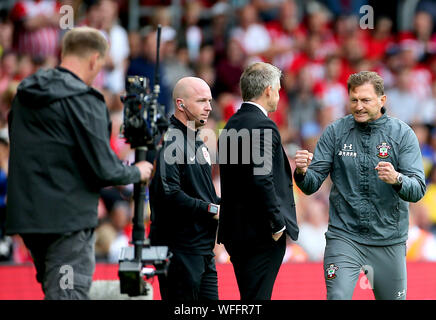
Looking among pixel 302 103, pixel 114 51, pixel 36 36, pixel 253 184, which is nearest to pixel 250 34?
pixel 302 103

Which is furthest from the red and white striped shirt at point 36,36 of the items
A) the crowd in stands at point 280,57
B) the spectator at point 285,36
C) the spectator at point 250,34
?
the spectator at point 285,36

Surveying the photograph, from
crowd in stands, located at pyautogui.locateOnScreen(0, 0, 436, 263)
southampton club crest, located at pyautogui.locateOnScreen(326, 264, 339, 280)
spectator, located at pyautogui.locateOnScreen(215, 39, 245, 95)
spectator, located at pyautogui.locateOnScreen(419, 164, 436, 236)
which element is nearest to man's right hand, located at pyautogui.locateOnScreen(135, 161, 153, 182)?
southampton club crest, located at pyautogui.locateOnScreen(326, 264, 339, 280)

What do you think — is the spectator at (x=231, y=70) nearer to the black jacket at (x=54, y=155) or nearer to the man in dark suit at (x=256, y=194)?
the man in dark suit at (x=256, y=194)

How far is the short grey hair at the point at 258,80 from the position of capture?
18.5ft

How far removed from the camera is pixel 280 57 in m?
12.0

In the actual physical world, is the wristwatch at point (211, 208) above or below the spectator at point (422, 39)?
below

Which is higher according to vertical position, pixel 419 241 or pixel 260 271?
pixel 419 241

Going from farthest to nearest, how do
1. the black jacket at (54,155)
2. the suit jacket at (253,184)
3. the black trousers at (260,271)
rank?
the black trousers at (260,271) → the suit jacket at (253,184) → the black jacket at (54,155)

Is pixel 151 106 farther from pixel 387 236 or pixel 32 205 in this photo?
pixel 387 236

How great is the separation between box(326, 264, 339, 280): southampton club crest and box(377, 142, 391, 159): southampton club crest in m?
0.83

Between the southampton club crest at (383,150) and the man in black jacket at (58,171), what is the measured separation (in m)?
1.88

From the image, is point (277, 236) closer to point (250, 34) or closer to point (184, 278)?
point (184, 278)

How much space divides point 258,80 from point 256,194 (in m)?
0.82
